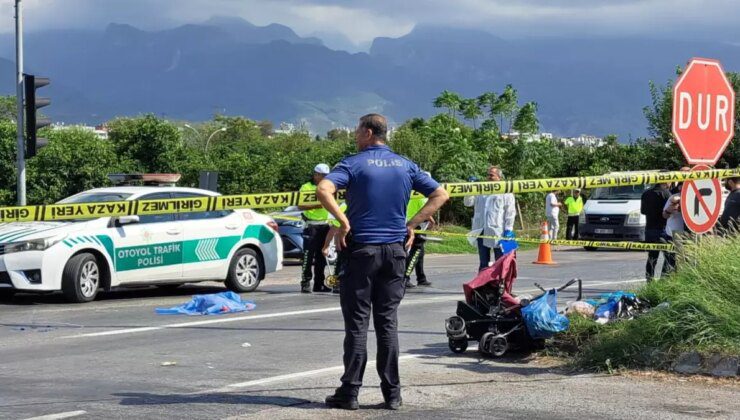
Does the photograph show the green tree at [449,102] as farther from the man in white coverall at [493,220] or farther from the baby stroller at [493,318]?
the baby stroller at [493,318]

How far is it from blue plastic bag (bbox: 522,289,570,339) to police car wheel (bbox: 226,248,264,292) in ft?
23.2

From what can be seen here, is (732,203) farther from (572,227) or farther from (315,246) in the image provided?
(572,227)

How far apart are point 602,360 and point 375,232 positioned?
2614 mm

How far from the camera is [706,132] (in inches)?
404

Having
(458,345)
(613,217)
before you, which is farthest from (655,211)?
(613,217)

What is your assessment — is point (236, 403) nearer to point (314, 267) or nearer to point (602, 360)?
point (602, 360)

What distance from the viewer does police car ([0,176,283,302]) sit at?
533 inches

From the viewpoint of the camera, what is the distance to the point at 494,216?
15.6 metres

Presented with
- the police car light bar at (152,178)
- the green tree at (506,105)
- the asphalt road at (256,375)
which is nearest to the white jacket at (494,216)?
the asphalt road at (256,375)

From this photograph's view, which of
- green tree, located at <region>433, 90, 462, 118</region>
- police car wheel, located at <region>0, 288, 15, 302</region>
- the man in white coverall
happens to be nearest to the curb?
the man in white coverall

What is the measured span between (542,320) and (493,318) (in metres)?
0.46

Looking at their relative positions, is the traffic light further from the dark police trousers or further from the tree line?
the dark police trousers

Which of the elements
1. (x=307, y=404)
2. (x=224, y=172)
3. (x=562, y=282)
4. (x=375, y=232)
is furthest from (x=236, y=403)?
(x=224, y=172)

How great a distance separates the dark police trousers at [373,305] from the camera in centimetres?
712
